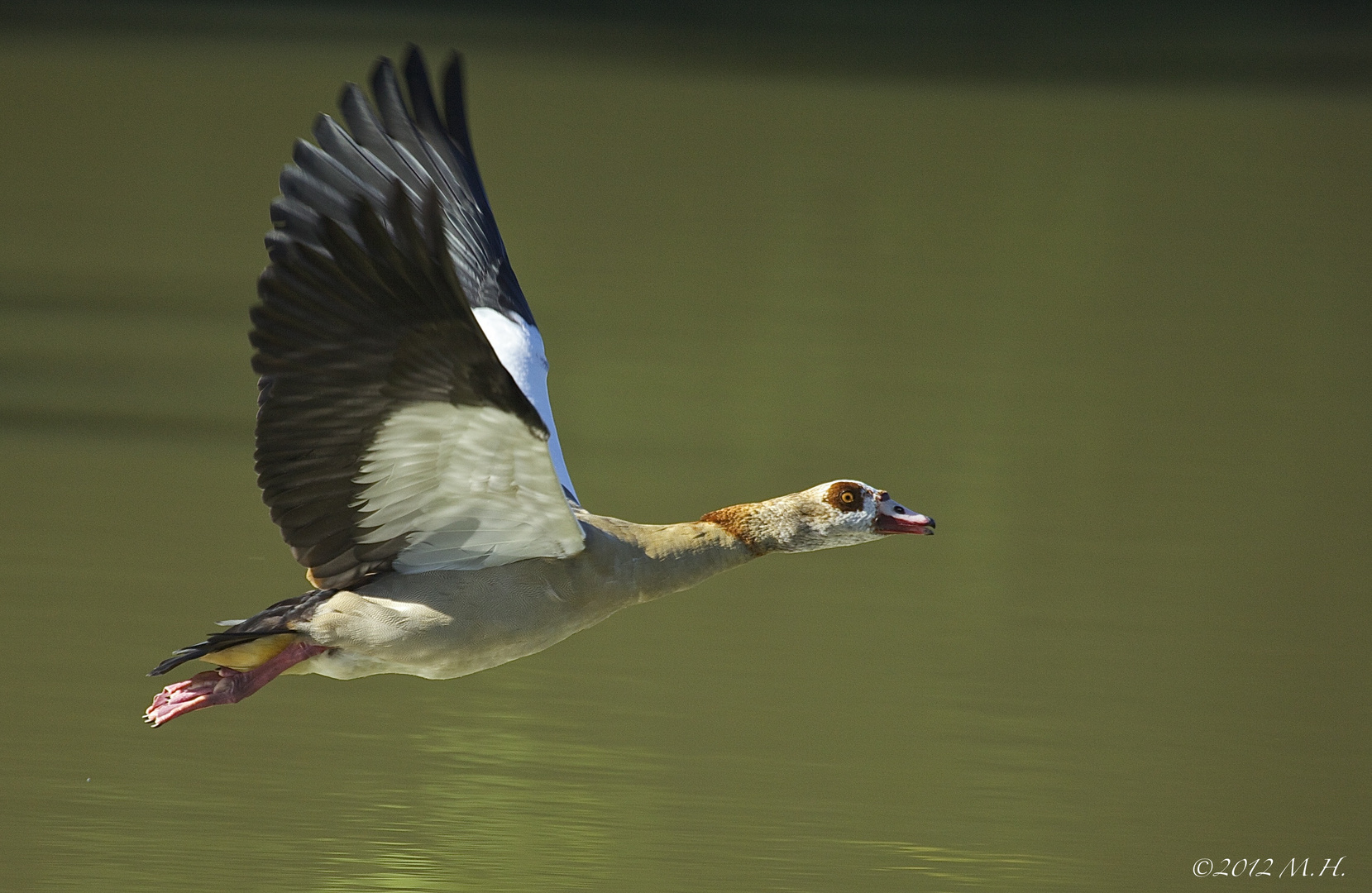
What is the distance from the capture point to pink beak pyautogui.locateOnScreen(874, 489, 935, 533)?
22.9 feet

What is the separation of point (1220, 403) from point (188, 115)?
13.7 m

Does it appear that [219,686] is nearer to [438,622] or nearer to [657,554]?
[438,622]

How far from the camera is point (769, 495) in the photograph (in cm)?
1137

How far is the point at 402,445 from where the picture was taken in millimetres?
6230

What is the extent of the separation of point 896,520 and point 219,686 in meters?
2.24

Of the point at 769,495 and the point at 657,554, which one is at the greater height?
the point at 657,554

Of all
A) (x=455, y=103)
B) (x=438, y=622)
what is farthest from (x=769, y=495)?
(x=438, y=622)

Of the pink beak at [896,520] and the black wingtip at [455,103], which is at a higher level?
the black wingtip at [455,103]

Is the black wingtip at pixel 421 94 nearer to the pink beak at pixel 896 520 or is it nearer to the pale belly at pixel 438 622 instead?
the pale belly at pixel 438 622

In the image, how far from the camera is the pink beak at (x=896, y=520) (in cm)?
698

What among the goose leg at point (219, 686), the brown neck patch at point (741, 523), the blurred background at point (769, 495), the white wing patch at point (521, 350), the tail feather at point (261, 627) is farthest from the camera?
the white wing patch at point (521, 350)

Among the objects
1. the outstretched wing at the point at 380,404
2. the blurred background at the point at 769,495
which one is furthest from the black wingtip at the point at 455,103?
the blurred background at the point at 769,495

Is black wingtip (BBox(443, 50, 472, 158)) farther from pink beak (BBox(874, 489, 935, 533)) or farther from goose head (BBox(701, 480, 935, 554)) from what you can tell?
pink beak (BBox(874, 489, 935, 533))

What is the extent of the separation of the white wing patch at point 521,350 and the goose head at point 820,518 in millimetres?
834
